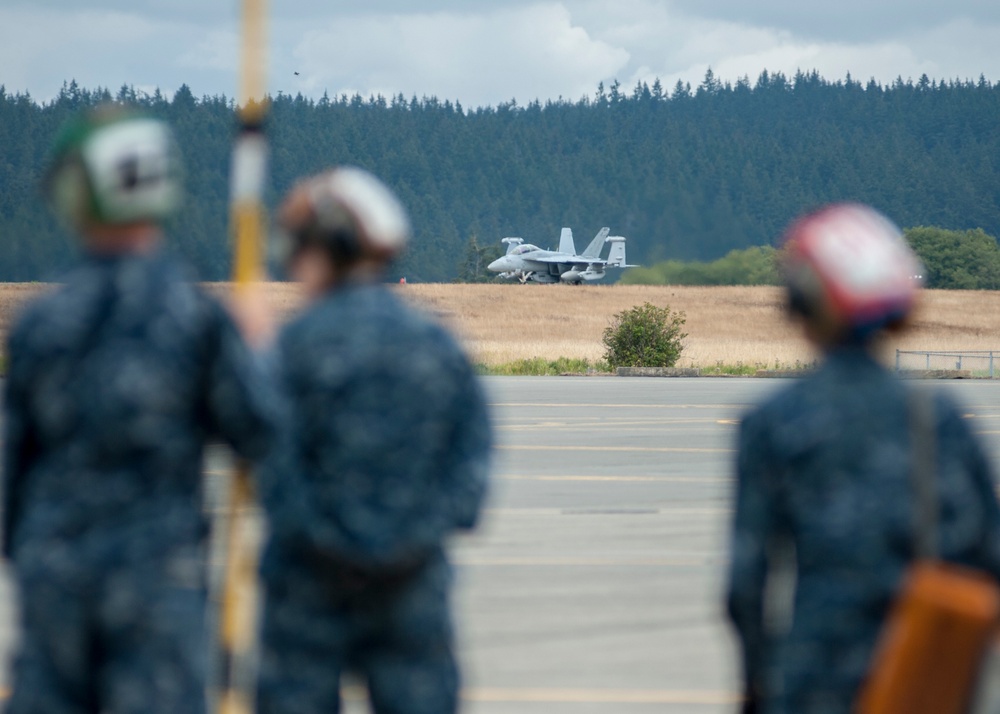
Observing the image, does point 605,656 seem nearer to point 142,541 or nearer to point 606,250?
point 142,541

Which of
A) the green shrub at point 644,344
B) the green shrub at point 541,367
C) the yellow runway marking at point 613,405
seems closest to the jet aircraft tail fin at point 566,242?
the green shrub at point 541,367

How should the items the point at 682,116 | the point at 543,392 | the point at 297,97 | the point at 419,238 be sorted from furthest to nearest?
the point at 297,97 → the point at 419,238 → the point at 682,116 → the point at 543,392

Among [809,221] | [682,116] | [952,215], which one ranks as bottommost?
[809,221]

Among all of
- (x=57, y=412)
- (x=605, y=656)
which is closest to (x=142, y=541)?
(x=57, y=412)

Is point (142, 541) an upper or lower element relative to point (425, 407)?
lower

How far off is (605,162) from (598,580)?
87990 millimetres

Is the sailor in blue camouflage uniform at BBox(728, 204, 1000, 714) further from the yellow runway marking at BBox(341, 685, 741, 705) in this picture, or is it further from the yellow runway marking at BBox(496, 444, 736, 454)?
the yellow runway marking at BBox(496, 444, 736, 454)

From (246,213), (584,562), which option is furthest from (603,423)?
(246,213)

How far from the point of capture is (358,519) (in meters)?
4.18

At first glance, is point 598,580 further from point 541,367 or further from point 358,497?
point 541,367

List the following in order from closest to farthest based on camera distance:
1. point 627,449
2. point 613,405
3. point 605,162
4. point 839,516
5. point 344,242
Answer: point 839,516, point 344,242, point 627,449, point 613,405, point 605,162

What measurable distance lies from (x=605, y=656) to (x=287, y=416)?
4.25m

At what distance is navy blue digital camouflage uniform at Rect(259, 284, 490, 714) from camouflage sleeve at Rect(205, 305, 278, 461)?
0.41 ft

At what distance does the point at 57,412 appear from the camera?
3.92 metres
